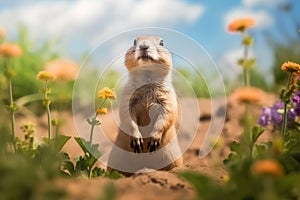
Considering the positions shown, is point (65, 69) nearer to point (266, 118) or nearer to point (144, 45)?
point (144, 45)

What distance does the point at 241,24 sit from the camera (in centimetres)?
227

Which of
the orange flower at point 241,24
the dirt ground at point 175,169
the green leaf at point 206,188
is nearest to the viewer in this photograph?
the green leaf at point 206,188

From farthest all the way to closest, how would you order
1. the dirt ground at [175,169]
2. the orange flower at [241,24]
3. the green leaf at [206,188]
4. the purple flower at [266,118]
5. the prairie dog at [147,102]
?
the purple flower at [266,118]
the prairie dog at [147,102]
the orange flower at [241,24]
the dirt ground at [175,169]
the green leaf at [206,188]

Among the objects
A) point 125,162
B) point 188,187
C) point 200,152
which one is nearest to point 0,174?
point 188,187

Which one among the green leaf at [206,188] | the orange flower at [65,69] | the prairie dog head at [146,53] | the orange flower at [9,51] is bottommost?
the green leaf at [206,188]

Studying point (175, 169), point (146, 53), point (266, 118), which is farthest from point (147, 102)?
point (266, 118)

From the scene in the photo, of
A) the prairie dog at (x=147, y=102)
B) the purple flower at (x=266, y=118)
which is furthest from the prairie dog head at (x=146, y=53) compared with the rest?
the purple flower at (x=266, y=118)

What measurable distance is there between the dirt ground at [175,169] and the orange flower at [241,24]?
46 cm

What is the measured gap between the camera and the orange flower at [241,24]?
226cm

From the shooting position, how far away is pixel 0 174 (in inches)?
71.1

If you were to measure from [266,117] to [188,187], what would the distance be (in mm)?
2725

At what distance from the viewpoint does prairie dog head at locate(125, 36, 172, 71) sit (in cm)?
415

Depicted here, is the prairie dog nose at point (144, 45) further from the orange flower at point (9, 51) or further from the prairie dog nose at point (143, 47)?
the orange flower at point (9, 51)

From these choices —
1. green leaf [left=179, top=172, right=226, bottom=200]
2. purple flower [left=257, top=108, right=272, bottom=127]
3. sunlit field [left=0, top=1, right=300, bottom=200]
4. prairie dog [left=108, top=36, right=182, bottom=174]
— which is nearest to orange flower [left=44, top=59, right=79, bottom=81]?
sunlit field [left=0, top=1, right=300, bottom=200]
